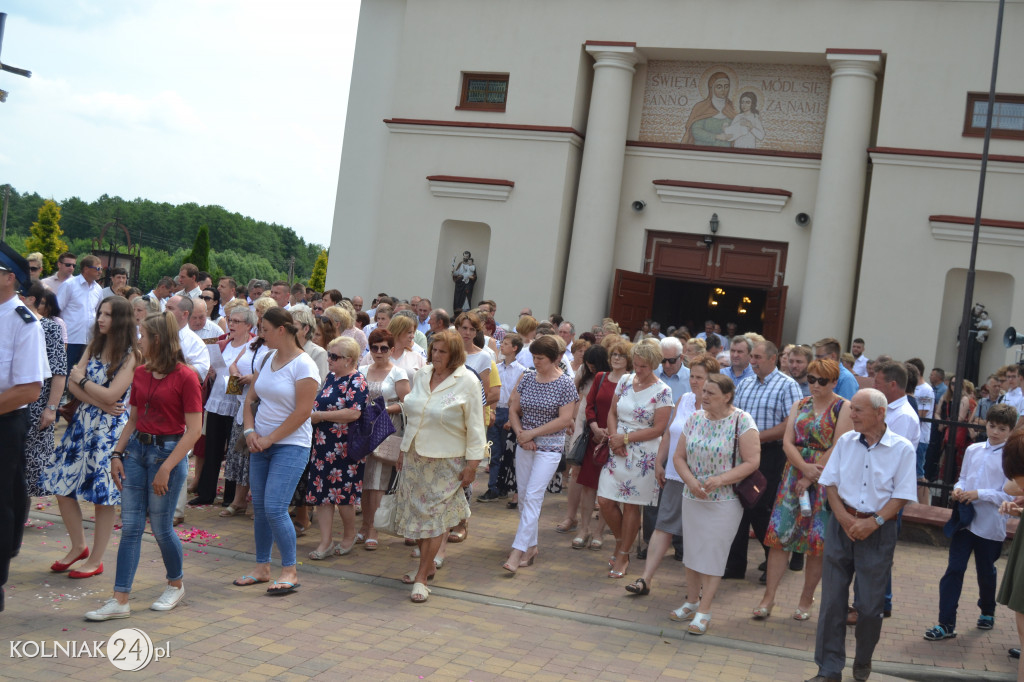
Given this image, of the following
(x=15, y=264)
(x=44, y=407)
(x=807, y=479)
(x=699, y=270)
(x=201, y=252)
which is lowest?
(x=44, y=407)

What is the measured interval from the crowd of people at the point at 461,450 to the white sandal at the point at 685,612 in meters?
→ 0.02

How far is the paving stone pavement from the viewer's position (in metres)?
6.04

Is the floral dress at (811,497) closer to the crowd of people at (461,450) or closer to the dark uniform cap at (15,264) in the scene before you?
the crowd of people at (461,450)

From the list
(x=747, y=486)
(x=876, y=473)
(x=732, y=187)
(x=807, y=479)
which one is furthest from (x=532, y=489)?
(x=732, y=187)

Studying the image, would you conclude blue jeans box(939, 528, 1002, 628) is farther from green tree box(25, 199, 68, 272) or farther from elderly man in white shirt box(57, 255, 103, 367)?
green tree box(25, 199, 68, 272)

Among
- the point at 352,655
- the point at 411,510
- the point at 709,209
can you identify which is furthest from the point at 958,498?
the point at 709,209

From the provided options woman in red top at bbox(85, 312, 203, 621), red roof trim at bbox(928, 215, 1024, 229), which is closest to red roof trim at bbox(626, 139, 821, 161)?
red roof trim at bbox(928, 215, 1024, 229)

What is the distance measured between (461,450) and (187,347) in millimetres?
2961

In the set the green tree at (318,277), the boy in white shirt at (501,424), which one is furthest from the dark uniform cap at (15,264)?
the green tree at (318,277)

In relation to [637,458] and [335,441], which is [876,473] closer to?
[637,458]

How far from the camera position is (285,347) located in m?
7.32

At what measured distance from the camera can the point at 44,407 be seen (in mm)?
8180

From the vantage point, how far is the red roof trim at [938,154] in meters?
18.7

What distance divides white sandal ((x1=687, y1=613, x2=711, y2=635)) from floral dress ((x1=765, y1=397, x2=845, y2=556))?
890 mm
